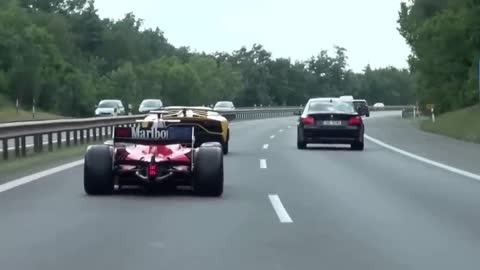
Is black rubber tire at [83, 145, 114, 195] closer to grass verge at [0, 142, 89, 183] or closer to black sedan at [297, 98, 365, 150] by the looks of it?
grass verge at [0, 142, 89, 183]

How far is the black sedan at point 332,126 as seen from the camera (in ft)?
98.2

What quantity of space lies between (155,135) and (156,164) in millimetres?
736

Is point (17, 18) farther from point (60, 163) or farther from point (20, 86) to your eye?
point (60, 163)

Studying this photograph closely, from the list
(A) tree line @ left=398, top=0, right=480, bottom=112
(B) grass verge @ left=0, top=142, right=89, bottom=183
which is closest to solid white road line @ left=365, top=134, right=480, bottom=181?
(B) grass verge @ left=0, top=142, right=89, bottom=183

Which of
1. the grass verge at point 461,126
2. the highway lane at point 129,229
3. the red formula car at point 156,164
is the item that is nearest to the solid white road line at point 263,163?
the highway lane at point 129,229

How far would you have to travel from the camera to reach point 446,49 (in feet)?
184

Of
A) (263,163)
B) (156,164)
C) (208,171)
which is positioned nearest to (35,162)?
(263,163)

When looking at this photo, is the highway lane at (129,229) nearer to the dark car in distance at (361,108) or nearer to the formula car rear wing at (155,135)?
the formula car rear wing at (155,135)

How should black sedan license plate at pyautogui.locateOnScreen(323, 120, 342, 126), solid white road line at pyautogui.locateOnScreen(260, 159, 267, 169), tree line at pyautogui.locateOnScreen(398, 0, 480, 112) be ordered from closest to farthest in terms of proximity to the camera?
1. solid white road line at pyautogui.locateOnScreen(260, 159, 267, 169)
2. black sedan license plate at pyautogui.locateOnScreen(323, 120, 342, 126)
3. tree line at pyautogui.locateOnScreen(398, 0, 480, 112)

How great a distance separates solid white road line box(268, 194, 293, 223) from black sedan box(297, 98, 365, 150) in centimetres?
1405

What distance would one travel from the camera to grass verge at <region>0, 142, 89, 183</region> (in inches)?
795

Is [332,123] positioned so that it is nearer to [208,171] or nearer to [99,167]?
[208,171]

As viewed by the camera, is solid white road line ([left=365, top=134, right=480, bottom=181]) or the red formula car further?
solid white road line ([left=365, top=134, right=480, bottom=181])

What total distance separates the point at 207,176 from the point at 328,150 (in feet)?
50.7
